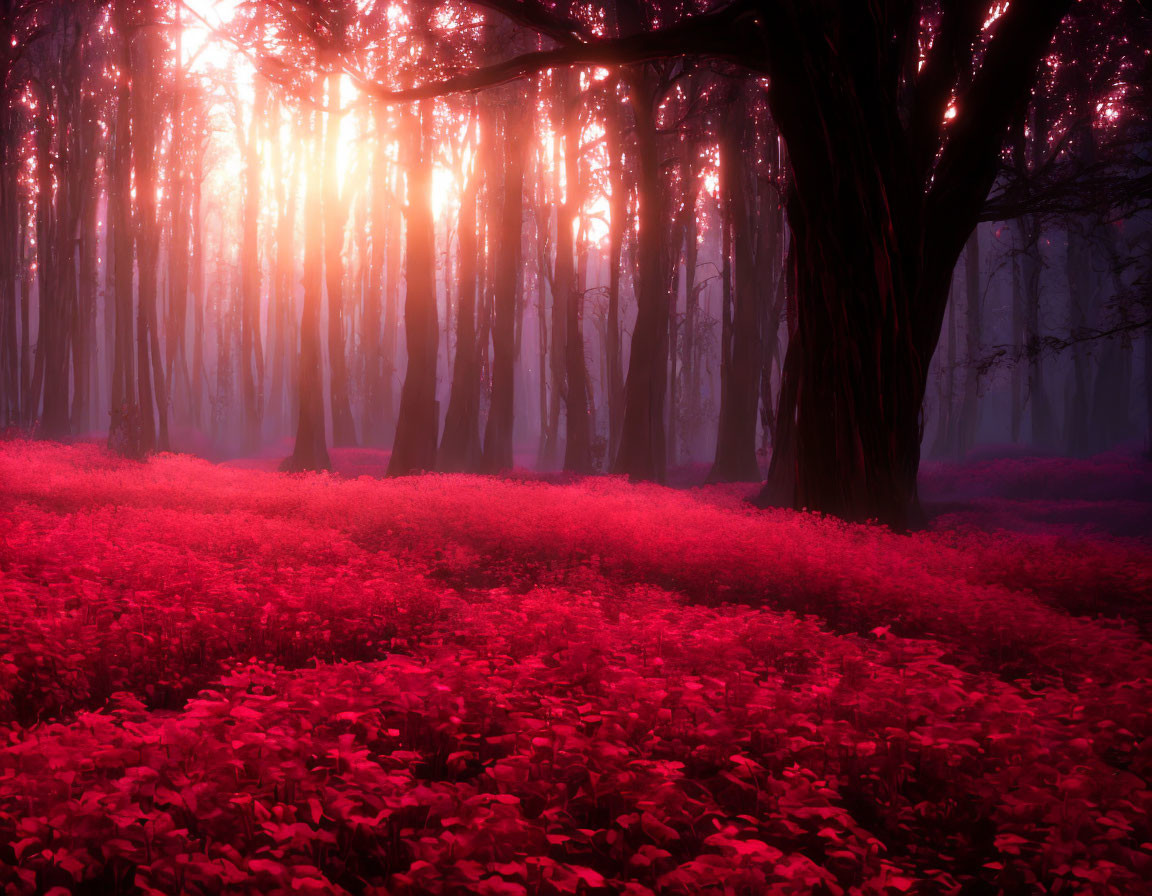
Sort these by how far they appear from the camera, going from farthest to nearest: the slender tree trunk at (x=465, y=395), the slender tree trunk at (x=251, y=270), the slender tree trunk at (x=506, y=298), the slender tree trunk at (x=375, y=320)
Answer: the slender tree trunk at (x=251, y=270), the slender tree trunk at (x=375, y=320), the slender tree trunk at (x=506, y=298), the slender tree trunk at (x=465, y=395)

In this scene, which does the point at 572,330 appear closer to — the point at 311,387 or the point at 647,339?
the point at 647,339

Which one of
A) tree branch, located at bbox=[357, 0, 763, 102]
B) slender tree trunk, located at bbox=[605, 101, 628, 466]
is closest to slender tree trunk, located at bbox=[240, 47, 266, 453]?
slender tree trunk, located at bbox=[605, 101, 628, 466]

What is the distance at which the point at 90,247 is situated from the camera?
100 ft

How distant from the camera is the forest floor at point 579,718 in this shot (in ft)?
10.0

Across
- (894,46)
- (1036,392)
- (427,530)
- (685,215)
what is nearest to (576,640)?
(427,530)

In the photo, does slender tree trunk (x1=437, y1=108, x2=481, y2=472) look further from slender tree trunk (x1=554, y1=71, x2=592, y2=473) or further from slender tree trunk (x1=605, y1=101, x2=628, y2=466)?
slender tree trunk (x1=605, y1=101, x2=628, y2=466)

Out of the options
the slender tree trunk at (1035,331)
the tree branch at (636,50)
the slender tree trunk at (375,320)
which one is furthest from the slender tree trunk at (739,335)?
the slender tree trunk at (375,320)

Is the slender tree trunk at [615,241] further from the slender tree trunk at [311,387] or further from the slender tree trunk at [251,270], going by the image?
the slender tree trunk at [251,270]

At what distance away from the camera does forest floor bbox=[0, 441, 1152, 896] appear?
3.06m

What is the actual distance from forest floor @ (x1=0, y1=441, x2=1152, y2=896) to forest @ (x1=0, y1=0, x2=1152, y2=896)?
33 mm

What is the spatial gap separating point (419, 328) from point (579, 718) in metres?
17.7

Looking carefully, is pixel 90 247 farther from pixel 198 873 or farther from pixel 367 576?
pixel 198 873

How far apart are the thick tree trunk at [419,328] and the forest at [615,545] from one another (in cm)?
14

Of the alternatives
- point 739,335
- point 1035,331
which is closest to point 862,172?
point 739,335
